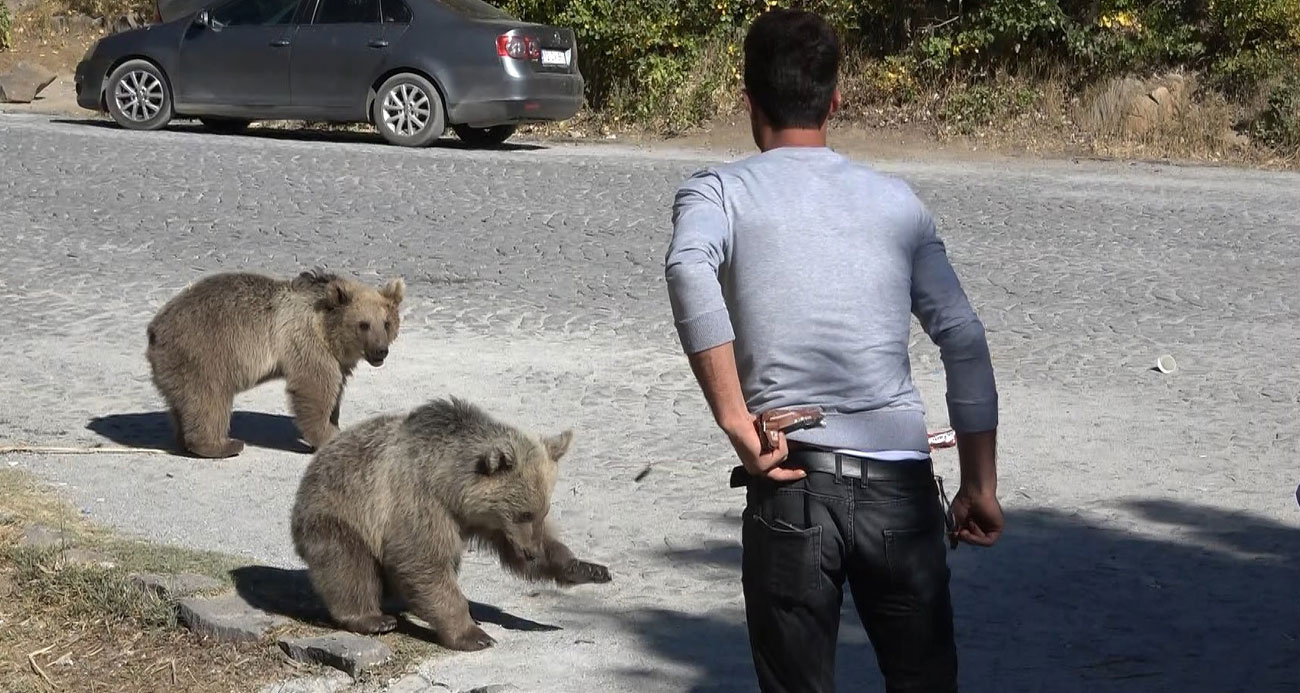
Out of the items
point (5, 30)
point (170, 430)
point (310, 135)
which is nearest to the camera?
point (170, 430)

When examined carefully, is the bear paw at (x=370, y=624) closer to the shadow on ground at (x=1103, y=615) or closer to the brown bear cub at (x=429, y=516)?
the brown bear cub at (x=429, y=516)

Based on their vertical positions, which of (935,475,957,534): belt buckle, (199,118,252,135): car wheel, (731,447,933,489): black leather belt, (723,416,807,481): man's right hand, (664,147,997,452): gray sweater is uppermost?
(664,147,997,452): gray sweater

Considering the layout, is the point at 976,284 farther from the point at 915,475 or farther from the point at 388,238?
the point at 915,475

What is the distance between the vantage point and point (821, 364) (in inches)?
136

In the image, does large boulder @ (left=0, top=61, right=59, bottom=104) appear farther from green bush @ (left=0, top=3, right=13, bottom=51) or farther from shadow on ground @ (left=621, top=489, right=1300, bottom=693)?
shadow on ground @ (left=621, top=489, right=1300, bottom=693)

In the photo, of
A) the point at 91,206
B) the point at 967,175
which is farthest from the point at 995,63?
the point at 91,206

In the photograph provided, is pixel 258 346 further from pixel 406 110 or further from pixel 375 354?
pixel 406 110

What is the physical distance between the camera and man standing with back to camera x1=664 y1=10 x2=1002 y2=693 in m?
3.40

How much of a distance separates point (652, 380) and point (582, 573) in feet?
12.7

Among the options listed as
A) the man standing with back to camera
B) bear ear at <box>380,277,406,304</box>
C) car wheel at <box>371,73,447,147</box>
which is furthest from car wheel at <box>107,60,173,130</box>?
the man standing with back to camera

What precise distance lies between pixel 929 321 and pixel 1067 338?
7.06m

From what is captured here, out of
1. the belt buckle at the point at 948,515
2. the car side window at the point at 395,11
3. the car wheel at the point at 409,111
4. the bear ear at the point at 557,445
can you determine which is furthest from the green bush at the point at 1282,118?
the belt buckle at the point at 948,515

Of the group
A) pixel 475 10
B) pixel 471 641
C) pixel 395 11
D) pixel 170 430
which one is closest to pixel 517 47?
pixel 475 10

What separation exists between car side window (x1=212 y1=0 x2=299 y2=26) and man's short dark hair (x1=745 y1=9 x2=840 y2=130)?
56.2 feet
